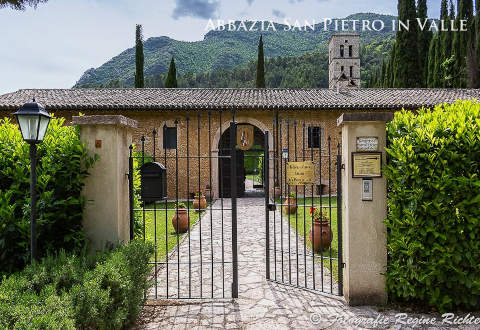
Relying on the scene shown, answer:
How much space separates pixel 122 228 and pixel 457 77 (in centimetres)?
3042

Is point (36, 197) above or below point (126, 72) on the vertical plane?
below

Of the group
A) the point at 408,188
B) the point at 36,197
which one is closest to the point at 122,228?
the point at 36,197

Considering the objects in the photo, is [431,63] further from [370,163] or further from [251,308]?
[251,308]

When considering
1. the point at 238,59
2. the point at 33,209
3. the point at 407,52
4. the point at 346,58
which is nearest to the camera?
the point at 33,209

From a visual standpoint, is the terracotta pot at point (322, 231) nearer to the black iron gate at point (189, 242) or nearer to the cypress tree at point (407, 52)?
the black iron gate at point (189, 242)

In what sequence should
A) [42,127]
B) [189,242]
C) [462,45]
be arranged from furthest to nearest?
1. [462,45]
2. [189,242]
3. [42,127]

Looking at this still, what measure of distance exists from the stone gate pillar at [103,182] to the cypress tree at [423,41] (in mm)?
30518

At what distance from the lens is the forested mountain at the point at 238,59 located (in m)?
57.4

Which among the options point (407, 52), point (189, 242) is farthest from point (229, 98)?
point (407, 52)

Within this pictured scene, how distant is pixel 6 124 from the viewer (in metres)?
4.06

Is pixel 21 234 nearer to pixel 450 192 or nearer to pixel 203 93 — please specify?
pixel 450 192

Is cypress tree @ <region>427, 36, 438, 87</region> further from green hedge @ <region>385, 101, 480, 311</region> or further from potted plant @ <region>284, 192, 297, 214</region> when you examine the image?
green hedge @ <region>385, 101, 480, 311</region>

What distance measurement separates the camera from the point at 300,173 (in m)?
4.30

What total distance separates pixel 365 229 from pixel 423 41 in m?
34.2
